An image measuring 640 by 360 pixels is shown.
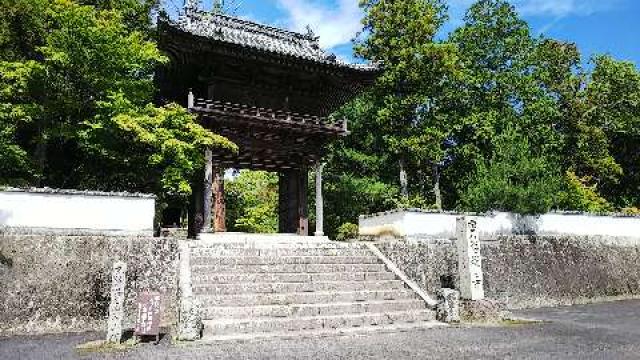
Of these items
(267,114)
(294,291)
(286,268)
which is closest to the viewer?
(294,291)

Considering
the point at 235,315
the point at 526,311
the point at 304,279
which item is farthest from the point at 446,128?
the point at 235,315

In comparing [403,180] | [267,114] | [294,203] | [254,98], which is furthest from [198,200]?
[403,180]

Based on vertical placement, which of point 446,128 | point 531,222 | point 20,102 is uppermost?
point 446,128

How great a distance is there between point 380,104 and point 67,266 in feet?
70.3

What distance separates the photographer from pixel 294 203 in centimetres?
1798

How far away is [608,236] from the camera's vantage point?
62.5 ft

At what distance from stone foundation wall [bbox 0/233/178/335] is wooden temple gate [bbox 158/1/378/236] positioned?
152 inches

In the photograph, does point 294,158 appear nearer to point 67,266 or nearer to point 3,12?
point 67,266

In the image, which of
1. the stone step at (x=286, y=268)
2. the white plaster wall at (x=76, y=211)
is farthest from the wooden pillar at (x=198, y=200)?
the stone step at (x=286, y=268)

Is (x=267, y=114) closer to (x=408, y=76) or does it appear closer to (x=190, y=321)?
(x=190, y=321)

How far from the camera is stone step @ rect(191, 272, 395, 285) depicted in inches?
426

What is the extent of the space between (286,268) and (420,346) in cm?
484

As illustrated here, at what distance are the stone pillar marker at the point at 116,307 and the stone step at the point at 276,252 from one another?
3044mm

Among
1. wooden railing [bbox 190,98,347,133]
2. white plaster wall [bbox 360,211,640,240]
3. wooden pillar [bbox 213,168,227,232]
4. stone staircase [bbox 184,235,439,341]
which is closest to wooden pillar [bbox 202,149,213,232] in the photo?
wooden pillar [bbox 213,168,227,232]
